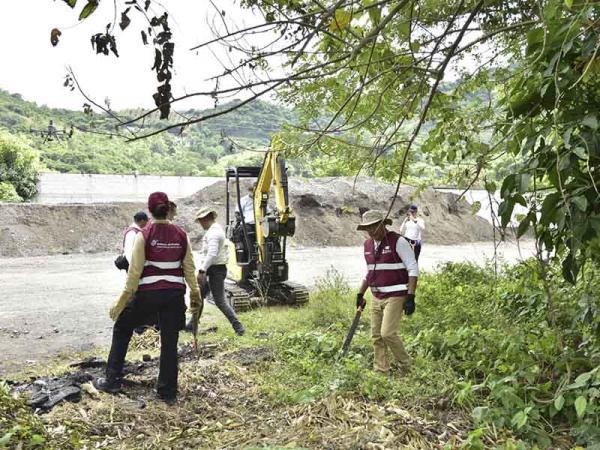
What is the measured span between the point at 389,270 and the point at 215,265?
3219mm

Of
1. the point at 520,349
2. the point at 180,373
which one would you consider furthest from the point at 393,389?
the point at 180,373

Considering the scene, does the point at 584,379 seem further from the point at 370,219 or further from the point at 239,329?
the point at 239,329

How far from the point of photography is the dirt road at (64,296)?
774cm

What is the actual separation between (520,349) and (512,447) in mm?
1467

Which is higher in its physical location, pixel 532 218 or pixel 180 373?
pixel 532 218

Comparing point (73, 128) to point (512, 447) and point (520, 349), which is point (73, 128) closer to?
point (512, 447)

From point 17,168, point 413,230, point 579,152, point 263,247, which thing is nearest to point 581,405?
point 579,152

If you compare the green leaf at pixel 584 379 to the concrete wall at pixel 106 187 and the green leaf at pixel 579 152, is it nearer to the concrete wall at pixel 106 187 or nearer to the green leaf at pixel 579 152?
the green leaf at pixel 579 152

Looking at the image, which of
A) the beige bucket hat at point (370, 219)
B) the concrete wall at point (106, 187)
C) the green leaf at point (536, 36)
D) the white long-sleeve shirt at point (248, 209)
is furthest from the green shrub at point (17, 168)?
the green leaf at point (536, 36)

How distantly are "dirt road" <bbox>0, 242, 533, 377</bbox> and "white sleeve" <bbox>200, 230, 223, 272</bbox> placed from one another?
1816 mm

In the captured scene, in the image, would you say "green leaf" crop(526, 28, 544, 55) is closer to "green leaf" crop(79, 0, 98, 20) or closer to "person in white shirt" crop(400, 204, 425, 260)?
"green leaf" crop(79, 0, 98, 20)

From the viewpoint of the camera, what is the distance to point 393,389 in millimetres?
4746

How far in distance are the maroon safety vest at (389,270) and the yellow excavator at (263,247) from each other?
3973 millimetres

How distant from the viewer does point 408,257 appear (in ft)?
17.9
